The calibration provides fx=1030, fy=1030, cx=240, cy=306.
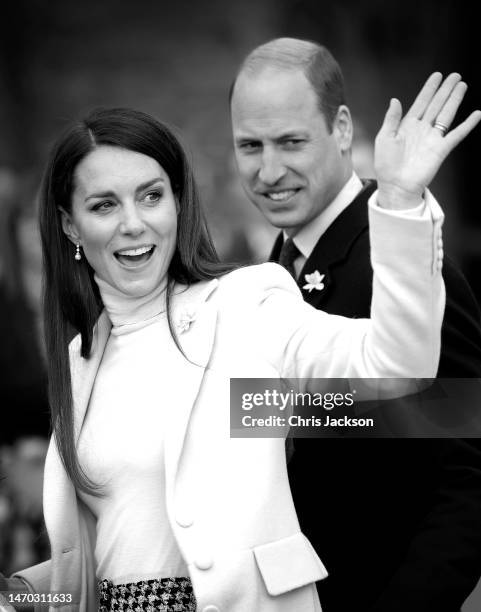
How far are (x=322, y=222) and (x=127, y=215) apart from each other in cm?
81

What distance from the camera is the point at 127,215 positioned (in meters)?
1.97

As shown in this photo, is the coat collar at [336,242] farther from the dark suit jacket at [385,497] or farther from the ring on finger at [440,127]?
the ring on finger at [440,127]

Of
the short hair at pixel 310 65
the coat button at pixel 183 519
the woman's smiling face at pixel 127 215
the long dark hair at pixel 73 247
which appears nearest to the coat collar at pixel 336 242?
the short hair at pixel 310 65

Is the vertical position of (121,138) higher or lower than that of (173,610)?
higher

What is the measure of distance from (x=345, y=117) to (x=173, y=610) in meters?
1.48

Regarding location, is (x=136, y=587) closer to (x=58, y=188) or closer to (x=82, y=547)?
(x=82, y=547)

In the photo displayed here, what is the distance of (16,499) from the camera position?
4.23m

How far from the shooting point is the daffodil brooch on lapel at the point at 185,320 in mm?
1968

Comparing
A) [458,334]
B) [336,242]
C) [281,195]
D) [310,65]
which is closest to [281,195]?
[281,195]

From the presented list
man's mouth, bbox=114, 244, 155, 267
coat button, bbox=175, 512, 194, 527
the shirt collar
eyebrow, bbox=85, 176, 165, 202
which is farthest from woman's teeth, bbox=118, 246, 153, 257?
the shirt collar

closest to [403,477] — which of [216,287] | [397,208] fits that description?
[216,287]

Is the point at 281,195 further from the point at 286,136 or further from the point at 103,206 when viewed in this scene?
the point at 103,206

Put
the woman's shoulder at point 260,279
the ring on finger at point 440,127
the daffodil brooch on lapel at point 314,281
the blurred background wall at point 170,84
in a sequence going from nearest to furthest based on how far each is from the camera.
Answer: the ring on finger at point 440,127 < the woman's shoulder at point 260,279 < the daffodil brooch on lapel at point 314,281 < the blurred background wall at point 170,84

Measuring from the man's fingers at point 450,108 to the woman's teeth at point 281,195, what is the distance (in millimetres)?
1136
